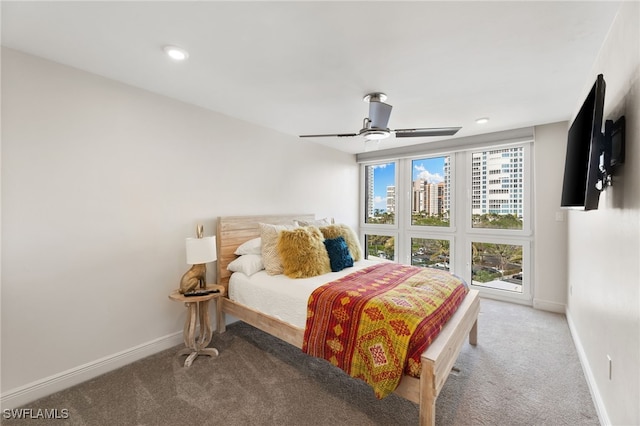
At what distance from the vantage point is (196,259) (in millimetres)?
2355

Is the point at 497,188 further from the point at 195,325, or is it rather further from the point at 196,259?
the point at 195,325

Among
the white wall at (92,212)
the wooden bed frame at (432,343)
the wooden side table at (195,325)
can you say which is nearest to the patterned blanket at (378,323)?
the wooden bed frame at (432,343)

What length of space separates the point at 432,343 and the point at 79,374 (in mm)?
2677

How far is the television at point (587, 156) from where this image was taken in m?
1.34

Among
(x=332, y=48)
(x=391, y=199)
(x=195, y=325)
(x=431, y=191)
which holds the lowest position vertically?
(x=195, y=325)

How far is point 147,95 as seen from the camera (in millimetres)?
2494

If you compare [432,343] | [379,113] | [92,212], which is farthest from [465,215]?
[92,212]

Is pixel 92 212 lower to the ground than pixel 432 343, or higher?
higher

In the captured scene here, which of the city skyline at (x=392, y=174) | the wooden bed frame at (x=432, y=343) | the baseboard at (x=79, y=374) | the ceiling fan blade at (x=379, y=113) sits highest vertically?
the ceiling fan blade at (x=379, y=113)

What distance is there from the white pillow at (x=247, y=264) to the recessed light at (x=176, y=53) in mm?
1890

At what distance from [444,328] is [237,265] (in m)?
2.05

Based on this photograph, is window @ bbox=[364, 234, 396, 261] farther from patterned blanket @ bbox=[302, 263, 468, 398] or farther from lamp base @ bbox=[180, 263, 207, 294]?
lamp base @ bbox=[180, 263, 207, 294]

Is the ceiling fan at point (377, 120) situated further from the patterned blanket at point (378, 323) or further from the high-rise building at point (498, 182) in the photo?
the high-rise building at point (498, 182)

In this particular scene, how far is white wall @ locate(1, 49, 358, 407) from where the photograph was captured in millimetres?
1867
